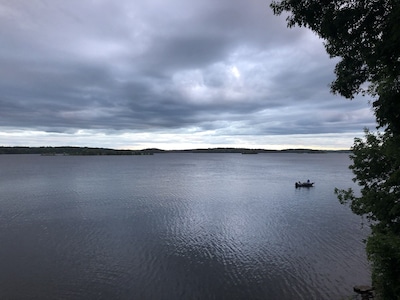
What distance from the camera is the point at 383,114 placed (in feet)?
36.3

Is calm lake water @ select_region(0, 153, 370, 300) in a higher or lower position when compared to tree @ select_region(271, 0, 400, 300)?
lower

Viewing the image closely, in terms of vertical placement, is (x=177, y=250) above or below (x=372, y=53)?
below

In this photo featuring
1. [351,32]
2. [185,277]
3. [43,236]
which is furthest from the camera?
[43,236]

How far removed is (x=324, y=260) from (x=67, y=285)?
1057 inches

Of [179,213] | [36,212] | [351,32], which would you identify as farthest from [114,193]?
[351,32]

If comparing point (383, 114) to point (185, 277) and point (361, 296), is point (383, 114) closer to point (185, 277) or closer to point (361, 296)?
point (361, 296)

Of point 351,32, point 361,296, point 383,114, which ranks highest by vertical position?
point 351,32

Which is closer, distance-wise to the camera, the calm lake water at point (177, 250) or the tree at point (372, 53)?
the tree at point (372, 53)

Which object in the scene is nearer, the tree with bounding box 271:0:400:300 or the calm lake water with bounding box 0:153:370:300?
the tree with bounding box 271:0:400:300

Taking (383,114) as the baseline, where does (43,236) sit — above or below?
below

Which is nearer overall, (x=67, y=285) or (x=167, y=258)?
(x=67, y=285)

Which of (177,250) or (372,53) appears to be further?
(177,250)

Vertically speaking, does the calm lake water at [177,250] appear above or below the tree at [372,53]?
below

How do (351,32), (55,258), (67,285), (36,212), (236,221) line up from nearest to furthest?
(351,32) < (67,285) < (55,258) < (236,221) < (36,212)
